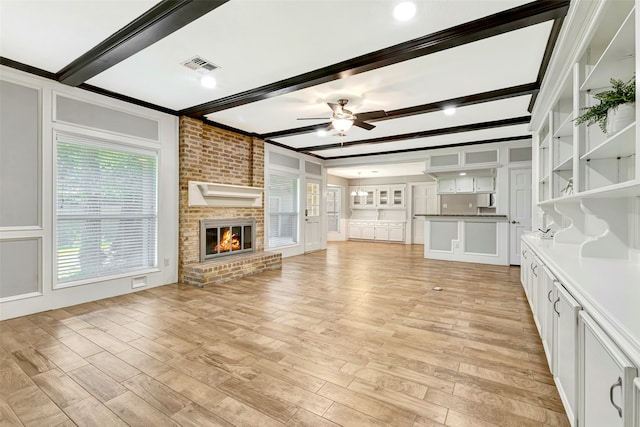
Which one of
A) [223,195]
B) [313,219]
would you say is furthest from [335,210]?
[223,195]

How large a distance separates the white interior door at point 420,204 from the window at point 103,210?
321 inches

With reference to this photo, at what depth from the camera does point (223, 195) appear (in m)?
5.22

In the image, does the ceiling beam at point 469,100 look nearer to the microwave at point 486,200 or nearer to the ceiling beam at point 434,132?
the ceiling beam at point 434,132

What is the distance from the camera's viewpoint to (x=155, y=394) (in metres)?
1.86

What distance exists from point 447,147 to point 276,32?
5240mm

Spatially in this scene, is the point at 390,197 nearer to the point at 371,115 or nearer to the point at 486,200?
the point at 486,200

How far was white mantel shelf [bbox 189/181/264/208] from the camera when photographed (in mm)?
4835

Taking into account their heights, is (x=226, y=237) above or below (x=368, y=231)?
above

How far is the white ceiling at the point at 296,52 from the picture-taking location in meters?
2.26

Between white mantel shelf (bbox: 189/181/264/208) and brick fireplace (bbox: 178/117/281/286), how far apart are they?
0.09m

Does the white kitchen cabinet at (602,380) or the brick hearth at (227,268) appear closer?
the white kitchen cabinet at (602,380)

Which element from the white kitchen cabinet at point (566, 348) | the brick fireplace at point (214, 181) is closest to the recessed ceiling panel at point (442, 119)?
the brick fireplace at point (214, 181)

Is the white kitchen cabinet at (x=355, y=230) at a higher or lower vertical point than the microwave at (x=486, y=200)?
lower

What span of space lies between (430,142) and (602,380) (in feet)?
19.4
